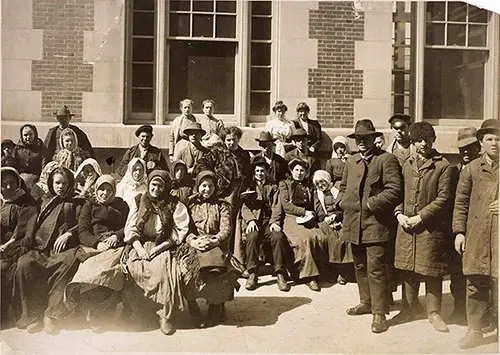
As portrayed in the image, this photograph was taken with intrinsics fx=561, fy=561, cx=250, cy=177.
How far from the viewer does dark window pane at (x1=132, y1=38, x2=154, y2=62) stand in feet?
14.3

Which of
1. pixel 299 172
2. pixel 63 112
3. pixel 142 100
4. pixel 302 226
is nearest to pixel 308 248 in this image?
pixel 302 226

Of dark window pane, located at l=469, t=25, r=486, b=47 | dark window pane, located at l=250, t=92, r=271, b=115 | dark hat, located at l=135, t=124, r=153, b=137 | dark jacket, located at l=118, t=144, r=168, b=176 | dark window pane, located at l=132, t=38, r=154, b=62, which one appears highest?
dark window pane, located at l=469, t=25, r=486, b=47

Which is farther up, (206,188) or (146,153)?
(146,153)

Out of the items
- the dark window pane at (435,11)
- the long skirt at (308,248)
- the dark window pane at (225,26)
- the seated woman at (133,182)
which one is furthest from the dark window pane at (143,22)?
the dark window pane at (435,11)

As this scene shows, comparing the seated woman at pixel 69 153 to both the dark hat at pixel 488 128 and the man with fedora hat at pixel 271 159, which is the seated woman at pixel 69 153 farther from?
the dark hat at pixel 488 128

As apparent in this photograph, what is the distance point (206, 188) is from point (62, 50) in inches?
57.6

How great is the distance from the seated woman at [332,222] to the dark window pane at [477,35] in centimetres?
154

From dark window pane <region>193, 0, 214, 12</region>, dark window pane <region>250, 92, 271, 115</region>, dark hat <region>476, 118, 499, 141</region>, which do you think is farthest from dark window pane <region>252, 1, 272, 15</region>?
dark hat <region>476, 118, 499, 141</region>

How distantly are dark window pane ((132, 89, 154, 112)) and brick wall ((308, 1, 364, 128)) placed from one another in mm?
1262

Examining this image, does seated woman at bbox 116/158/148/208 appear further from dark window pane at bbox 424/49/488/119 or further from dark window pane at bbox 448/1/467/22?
dark window pane at bbox 448/1/467/22

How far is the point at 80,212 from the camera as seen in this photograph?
3.85m

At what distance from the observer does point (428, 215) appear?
3.89 m

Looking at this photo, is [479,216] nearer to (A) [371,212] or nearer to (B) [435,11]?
(A) [371,212]

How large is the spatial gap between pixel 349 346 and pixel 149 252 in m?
1.50
